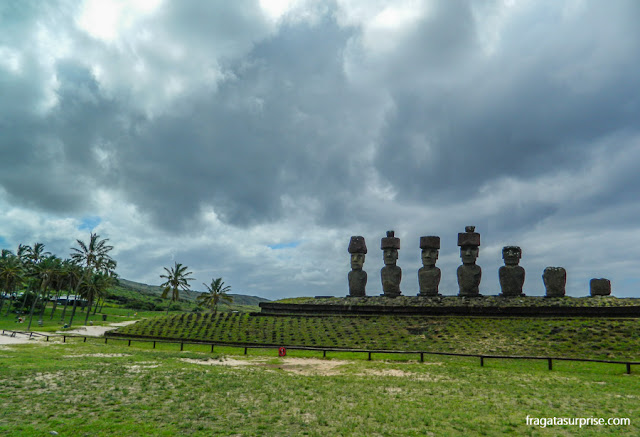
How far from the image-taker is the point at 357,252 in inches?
1695

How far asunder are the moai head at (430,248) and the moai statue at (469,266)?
231 centimetres

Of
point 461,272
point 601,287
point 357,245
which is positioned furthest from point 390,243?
point 601,287

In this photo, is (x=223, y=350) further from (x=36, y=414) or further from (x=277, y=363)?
(x=36, y=414)

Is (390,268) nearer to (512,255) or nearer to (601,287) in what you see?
(512,255)

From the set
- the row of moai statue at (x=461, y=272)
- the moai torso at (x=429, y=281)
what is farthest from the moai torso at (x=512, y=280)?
the moai torso at (x=429, y=281)

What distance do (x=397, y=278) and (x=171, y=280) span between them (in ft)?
109

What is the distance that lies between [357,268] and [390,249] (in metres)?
4.21

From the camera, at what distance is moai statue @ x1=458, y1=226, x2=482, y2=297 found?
125 feet

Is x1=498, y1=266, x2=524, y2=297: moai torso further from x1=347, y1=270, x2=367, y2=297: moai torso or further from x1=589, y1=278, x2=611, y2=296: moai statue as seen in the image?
x1=347, y1=270, x2=367, y2=297: moai torso

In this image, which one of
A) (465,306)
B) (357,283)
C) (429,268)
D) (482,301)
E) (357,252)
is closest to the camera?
(465,306)

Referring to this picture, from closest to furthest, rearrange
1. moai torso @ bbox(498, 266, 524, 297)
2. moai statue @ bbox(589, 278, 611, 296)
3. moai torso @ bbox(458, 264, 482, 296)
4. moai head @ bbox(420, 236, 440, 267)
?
moai statue @ bbox(589, 278, 611, 296) → moai torso @ bbox(498, 266, 524, 297) → moai torso @ bbox(458, 264, 482, 296) → moai head @ bbox(420, 236, 440, 267)

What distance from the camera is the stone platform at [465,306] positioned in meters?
31.3

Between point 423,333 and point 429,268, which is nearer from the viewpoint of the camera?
point 423,333

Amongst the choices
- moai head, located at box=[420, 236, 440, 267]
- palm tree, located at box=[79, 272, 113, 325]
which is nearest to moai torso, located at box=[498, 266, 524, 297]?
moai head, located at box=[420, 236, 440, 267]
